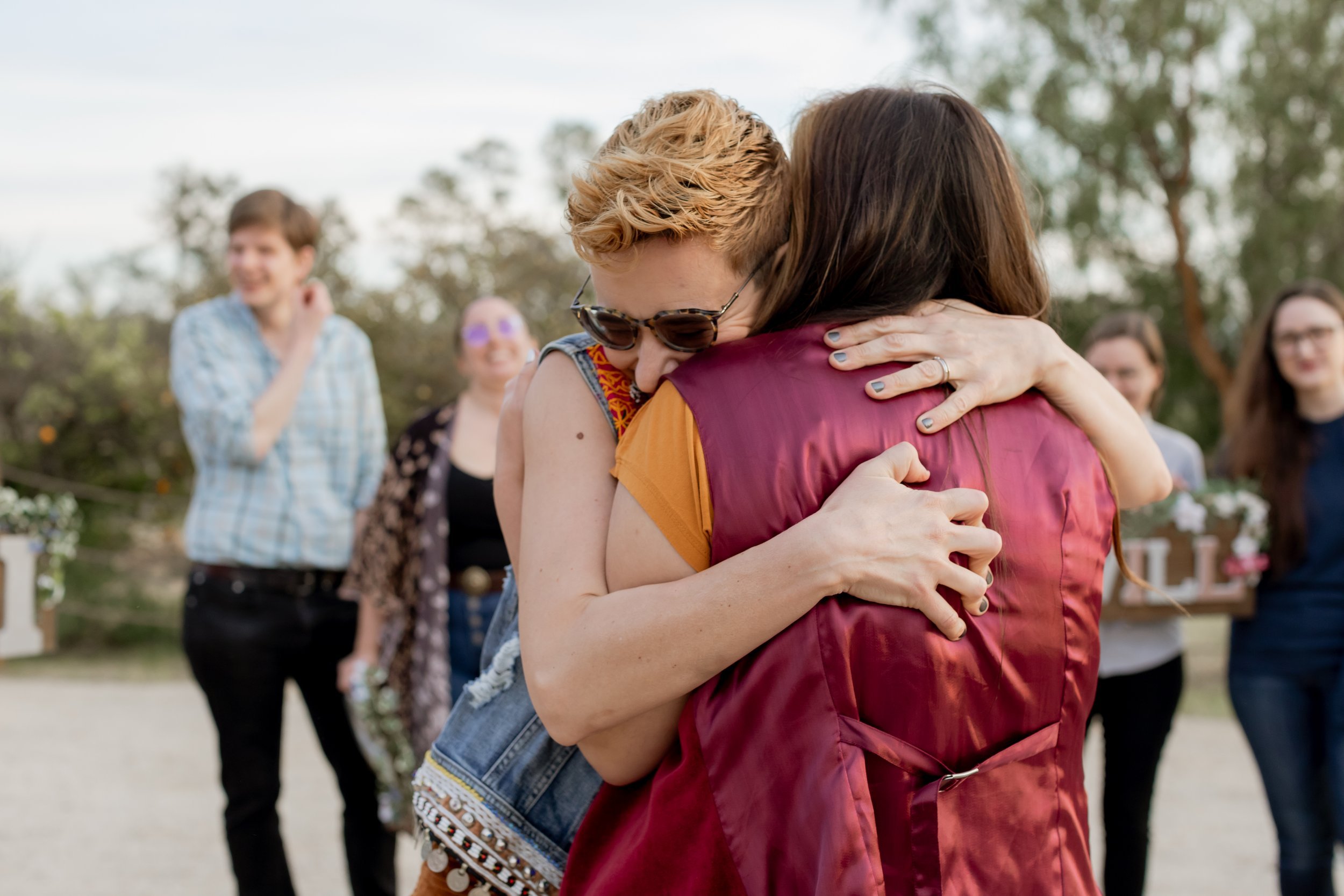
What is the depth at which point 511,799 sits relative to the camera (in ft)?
5.51

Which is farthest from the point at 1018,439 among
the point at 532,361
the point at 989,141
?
the point at 532,361

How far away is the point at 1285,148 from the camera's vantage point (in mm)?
13008

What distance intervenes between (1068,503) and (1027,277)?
37 cm

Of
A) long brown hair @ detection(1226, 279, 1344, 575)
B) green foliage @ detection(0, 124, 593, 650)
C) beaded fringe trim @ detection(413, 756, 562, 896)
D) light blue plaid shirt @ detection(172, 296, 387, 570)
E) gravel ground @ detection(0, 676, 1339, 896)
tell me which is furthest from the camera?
green foliage @ detection(0, 124, 593, 650)

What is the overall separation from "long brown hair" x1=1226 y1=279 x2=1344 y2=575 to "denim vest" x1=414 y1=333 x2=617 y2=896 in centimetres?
330

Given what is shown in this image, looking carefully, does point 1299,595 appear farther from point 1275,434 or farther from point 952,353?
A: point 952,353

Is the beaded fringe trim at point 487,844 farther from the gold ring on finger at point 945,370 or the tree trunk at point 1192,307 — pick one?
the tree trunk at point 1192,307

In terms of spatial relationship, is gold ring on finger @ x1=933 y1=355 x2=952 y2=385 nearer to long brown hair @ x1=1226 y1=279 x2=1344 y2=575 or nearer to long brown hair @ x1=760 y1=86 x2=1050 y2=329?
long brown hair @ x1=760 y1=86 x2=1050 y2=329

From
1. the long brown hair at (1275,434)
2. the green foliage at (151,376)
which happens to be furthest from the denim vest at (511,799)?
the green foliage at (151,376)

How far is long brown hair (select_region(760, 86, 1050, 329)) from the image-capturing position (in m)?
1.49

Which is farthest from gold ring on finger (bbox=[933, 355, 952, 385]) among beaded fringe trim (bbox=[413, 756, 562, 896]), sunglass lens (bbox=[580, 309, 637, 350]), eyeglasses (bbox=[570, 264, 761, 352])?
beaded fringe trim (bbox=[413, 756, 562, 896])

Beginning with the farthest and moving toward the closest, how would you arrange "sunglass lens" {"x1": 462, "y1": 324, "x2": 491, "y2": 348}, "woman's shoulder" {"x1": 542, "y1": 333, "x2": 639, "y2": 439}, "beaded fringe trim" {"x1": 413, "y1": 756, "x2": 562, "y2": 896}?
"sunglass lens" {"x1": 462, "y1": 324, "x2": 491, "y2": 348} < "beaded fringe trim" {"x1": 413, "y1": 756, "x2": 562, "y2": 896} < "woman's shoulder" {"x1": 542, "y1": 333, "x2": 639, "y2": 439}

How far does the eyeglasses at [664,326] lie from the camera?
4.82ft

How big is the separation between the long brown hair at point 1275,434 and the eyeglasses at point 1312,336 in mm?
110
